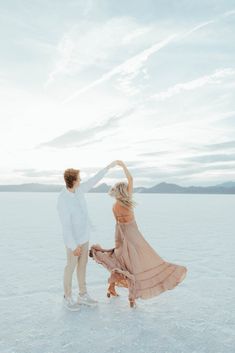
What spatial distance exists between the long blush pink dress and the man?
0.43 metres

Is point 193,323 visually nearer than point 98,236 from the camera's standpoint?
Yes


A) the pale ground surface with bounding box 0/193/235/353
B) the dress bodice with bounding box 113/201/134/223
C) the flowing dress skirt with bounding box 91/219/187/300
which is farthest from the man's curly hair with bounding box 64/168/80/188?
the pale ground surface with bounding box 0/193/235/353

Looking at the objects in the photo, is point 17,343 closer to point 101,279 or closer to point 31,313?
point 31,313

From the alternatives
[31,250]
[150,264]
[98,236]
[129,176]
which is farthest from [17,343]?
[98,236]

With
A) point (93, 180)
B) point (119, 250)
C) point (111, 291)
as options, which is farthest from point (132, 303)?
point (93, 180)

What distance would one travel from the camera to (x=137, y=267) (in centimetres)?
543

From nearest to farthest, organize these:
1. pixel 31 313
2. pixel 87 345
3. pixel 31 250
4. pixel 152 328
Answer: pixel 87 345 < pixel 152 328 < pixel 31 313 < pixel 31 250

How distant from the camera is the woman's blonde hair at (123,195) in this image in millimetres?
5441

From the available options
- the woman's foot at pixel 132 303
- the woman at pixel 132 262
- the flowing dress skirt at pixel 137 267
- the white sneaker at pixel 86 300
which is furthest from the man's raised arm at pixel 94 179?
the woman's foot at pixel 132 303

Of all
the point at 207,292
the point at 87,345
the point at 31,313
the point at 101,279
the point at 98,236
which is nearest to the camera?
the point at 87,345

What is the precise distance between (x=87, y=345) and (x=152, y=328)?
86 centimetres

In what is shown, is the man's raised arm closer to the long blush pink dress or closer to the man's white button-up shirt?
the man's white button-up shirt

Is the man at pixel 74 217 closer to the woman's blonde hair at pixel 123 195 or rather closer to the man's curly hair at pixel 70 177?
the man's curly hair at pixel 70 177

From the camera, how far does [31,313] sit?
5.26 meters
